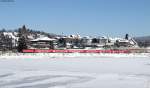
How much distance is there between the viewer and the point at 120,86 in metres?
12.3

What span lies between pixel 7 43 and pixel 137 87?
79981 millimetres

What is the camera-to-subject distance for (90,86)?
1246cm

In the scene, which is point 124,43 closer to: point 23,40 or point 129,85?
point 23,40

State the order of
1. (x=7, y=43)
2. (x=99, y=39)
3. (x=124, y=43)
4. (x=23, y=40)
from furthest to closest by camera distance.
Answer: (x=99, y=39)
(x=124, y=43)
(x=7, y=43)
(x=23, y=40)

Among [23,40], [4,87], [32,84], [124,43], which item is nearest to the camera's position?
[4,87]

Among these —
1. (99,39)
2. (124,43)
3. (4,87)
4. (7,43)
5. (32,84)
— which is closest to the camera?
(4,87)

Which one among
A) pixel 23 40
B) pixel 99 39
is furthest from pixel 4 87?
pixel 99 39

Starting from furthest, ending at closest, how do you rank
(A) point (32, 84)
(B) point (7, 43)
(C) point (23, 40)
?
1. (B) point (7, 43)
2. (C) point (23, 40)
3. (A) point (32, 84)

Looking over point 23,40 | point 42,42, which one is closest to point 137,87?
point 23,40

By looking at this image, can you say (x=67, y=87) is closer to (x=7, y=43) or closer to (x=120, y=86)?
(x=120, y=86)

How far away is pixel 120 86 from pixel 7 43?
261 feet

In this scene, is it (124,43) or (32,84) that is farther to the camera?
(124,43)

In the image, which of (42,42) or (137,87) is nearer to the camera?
(137,87)

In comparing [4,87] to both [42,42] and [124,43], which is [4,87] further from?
[124,43]
